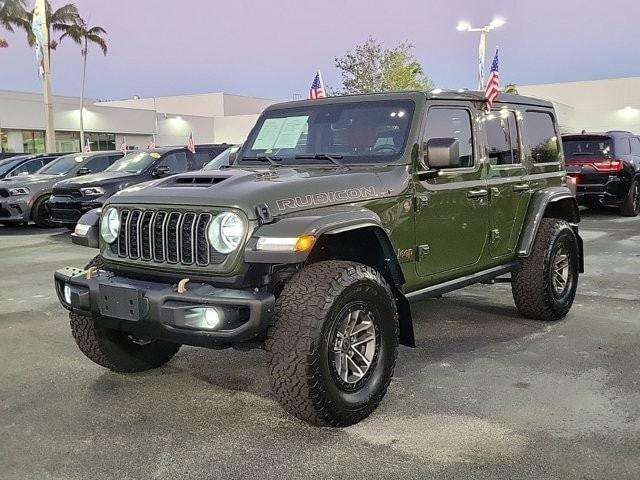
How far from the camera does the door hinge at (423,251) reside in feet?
14.5

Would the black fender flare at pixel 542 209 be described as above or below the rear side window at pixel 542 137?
below

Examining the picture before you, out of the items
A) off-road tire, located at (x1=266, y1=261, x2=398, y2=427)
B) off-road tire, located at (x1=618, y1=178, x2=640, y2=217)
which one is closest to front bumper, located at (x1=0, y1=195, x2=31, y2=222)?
off-road tire, located at (x1=266, y1=261, x2=398, y2=427)

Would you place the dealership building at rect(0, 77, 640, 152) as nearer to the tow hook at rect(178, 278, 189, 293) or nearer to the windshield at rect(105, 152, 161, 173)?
the windshield at rect(105, 152, 161, 173)

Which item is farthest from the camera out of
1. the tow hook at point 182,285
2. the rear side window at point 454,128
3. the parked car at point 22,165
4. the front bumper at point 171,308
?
the parked car at point 22,165

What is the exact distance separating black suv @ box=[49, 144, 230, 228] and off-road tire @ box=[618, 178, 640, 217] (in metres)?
8.29

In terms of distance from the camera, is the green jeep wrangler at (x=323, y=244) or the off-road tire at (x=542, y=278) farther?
the off-road tire at (x=542, y=278)

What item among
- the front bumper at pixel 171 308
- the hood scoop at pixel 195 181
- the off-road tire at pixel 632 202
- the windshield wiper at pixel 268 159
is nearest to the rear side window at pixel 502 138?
the windshield wiper at pixel 268 159

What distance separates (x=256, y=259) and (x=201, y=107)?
60.8 m

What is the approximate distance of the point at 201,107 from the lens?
61906mm

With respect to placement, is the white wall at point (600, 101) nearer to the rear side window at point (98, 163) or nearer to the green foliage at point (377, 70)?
the green foliage at point (377, 70)

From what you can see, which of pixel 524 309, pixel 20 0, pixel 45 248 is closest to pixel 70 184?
pixel 45 248

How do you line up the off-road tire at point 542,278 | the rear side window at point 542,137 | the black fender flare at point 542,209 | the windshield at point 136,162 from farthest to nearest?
the windshield at point 136,162
the rear side window at point 542,137
the off-road tire at point 542,278
the black fender flare at point 542,209

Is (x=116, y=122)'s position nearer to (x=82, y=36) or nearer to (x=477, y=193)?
(x=82, y=36)

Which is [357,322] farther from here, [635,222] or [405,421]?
[635,222]
